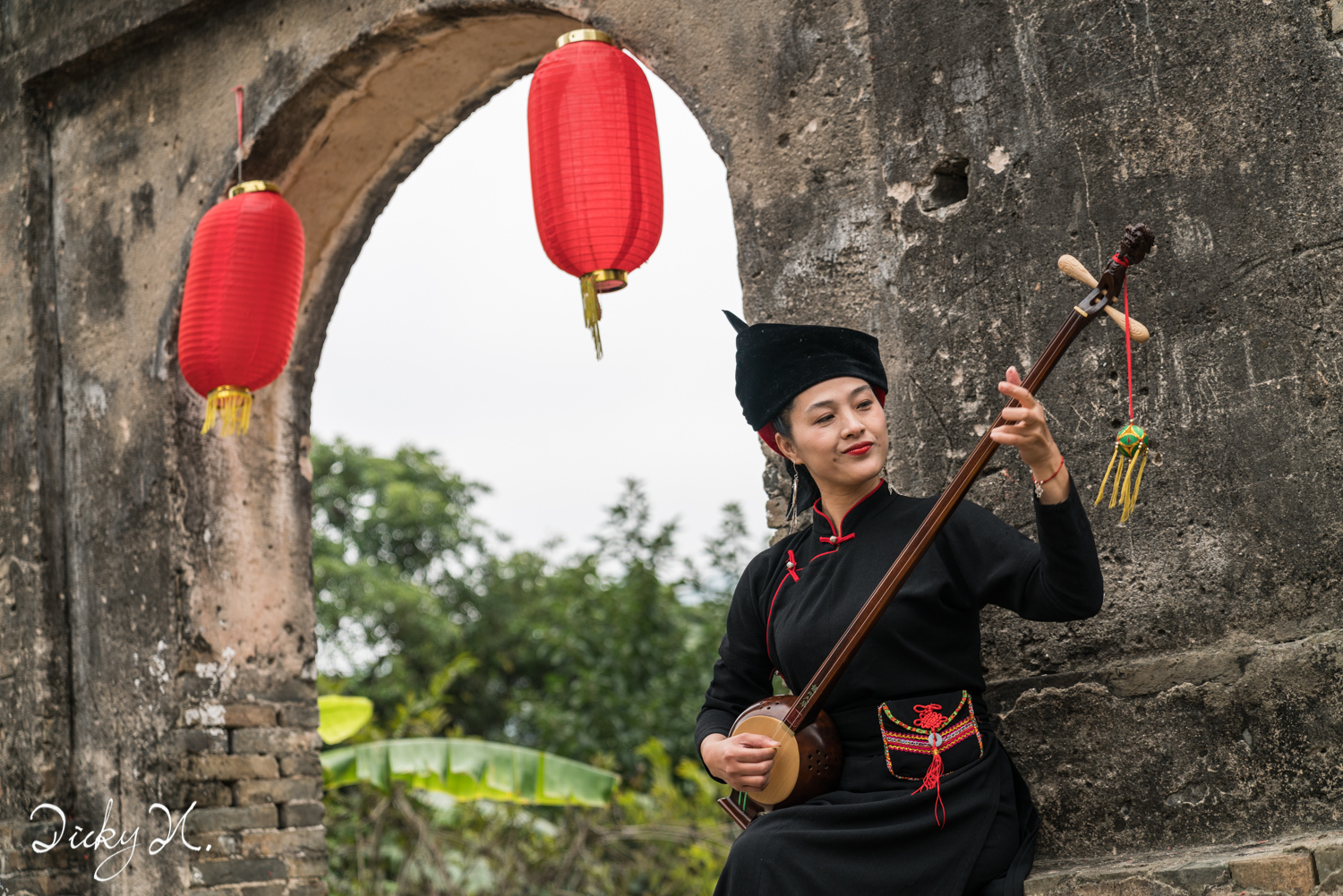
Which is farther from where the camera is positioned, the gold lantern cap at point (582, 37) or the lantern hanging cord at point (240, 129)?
the lantern hanging cord at point (240, 129)

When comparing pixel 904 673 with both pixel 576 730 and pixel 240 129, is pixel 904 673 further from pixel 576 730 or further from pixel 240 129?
pixel 576 730

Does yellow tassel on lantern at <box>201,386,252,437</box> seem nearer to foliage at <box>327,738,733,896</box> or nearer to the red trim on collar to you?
the red trim on collar

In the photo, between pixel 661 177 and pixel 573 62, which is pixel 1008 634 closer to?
pixel 661 177

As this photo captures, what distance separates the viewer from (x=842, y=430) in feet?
7.38

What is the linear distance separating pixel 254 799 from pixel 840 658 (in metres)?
2.81

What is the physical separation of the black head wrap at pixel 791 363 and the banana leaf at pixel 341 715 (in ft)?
13.1

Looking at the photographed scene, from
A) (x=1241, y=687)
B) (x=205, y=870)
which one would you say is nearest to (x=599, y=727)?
(x=205, y=870)

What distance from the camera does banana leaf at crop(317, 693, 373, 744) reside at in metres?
5.83

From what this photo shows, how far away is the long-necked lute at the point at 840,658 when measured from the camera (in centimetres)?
205

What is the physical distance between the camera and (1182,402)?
8.12 feet

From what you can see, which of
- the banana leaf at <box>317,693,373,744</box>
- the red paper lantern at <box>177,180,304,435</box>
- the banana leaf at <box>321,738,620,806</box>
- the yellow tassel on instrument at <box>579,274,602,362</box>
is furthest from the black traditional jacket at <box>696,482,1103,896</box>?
the banana leaf at <box>317,693,373,744</box>

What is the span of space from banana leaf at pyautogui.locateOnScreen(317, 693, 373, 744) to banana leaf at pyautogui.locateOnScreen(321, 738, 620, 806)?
16 centimetres

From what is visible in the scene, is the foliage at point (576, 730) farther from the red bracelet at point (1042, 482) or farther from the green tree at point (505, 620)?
the red bracelet at point (1042, 482)

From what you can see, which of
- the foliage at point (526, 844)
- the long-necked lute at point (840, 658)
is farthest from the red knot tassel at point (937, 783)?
the foliage at point (526, 844)
